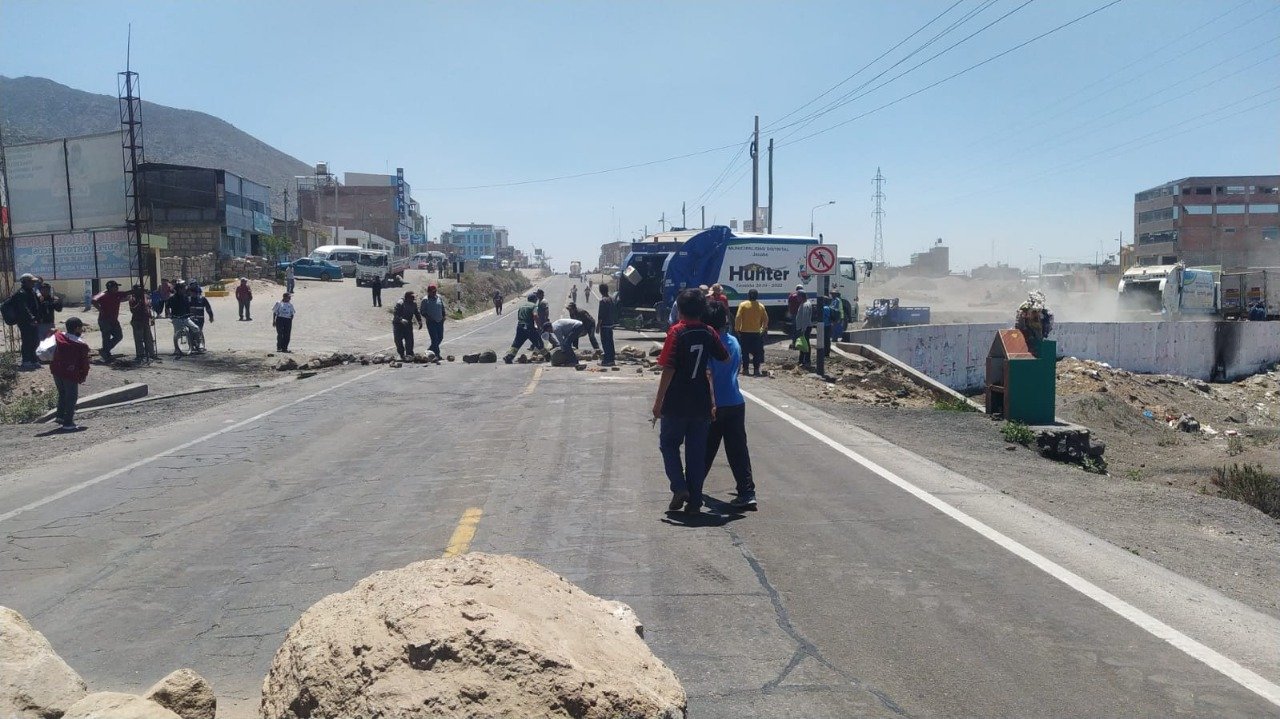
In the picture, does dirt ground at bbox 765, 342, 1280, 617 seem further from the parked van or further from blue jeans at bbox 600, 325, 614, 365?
the parked van

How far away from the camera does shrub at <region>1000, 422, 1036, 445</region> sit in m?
12.6

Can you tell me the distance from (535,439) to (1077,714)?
26.4 ft

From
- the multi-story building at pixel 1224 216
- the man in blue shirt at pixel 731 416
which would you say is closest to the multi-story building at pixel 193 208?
the man in blue shirt at pixel 731 416

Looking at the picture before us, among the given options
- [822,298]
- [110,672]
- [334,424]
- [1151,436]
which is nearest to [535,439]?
[334,424]

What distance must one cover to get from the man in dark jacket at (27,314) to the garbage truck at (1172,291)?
43.6 metres

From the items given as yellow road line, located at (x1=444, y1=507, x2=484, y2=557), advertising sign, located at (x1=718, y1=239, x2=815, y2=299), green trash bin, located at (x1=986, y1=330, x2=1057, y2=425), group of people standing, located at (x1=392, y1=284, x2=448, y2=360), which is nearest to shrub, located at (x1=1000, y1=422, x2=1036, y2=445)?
green trash bin, located at (x1=986, y1=330, x2=1057, y2=425)

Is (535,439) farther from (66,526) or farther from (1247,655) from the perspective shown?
(1247,655)

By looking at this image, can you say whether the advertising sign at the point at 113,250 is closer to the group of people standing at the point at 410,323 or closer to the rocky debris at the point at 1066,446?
the group of people standing at the point at 410,323

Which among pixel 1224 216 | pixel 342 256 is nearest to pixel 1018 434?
pixel 342 256

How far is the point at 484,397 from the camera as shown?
15.9 metres

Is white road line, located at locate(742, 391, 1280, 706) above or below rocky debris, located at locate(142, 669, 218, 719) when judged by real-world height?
below

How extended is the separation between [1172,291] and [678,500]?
4386 cm

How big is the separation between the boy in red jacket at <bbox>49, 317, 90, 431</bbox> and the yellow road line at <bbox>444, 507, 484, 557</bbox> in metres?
8.48

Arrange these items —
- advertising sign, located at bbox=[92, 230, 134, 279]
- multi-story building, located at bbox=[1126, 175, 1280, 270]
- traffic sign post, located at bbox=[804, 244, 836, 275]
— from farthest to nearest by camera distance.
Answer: multi-story building, located at bbox=[1126, 175, 1280, 270]
advertising sign, located at bbox=[92, 230, 134, 279]
traffic sign post, located at bbox=[804, 244, 836, 275]
